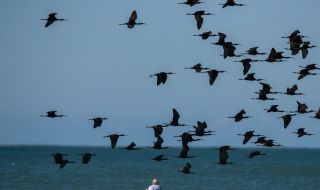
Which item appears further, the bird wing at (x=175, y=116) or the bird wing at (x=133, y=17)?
the bird wing at (x=175, y=116)

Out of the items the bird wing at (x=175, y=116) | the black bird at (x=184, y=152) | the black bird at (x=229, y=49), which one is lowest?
the black bird at (x=184, y=152)

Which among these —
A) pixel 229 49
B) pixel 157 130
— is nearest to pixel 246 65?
pixel 229 49

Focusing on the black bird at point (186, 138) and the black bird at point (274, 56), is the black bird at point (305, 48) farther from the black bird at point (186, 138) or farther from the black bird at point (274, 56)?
the black bird at point (186, 138)

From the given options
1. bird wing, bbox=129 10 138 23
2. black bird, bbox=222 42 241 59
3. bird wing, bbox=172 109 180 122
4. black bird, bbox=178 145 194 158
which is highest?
bird wing, bbox=129 10 138 23

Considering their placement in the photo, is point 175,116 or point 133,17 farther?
point 175,116

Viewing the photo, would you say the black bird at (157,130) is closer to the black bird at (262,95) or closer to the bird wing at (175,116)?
the bird wing at (175,116)

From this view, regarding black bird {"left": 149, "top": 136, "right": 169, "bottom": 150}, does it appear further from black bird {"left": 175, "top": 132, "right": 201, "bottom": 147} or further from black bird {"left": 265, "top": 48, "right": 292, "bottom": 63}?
black bird {"left": 265, "top": 48, "right": 292, "bottom": 63}

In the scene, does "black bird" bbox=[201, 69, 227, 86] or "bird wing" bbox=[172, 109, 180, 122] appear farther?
"bird wing" bbox=[172, 109, 180, 122]

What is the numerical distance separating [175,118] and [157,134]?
999 millimetres

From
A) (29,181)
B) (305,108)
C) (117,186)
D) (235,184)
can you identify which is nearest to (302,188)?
(235,184)

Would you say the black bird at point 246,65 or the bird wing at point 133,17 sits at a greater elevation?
the bird wing at point 133,17

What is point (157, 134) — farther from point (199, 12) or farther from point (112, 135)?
point (199, 12)

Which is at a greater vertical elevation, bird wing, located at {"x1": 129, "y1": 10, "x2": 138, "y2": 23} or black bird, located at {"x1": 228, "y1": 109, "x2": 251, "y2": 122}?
bird wing, located at {"x1": 129, "y1": 10, "x2": 138, "y2": 23}

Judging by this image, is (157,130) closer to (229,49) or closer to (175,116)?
(175,116)
